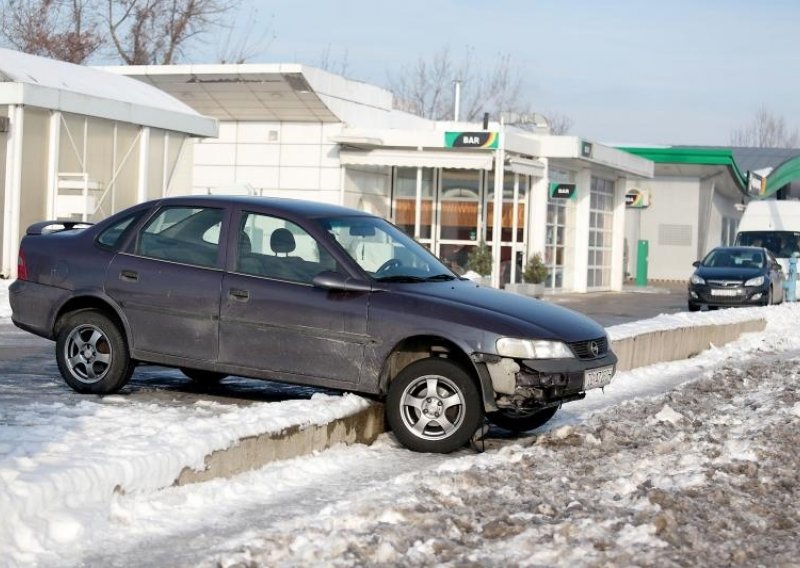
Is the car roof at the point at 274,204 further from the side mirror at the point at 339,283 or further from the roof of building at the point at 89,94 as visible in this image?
the roof of building at the point at 89,94

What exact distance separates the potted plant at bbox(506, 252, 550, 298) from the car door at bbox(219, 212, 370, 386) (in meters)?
23.3

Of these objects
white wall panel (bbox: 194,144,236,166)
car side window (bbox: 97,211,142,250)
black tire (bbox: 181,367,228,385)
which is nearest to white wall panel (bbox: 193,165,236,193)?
white wall panel (bbox: 194,144,236,166)

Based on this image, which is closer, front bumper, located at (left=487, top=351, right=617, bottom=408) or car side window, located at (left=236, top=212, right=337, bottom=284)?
front bumper, located at (left=487, top=351, right=617, bottom=408)

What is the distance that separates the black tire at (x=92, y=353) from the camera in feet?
33.0

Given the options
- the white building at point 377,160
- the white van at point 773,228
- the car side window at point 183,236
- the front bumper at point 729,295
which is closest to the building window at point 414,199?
the white building at point 377,160

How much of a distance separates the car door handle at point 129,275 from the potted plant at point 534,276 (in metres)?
23.2

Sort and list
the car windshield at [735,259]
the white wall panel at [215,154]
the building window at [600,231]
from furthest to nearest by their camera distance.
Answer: the building window at [600,231], the white wall panel at [215,154], the car windshield at [735,259]

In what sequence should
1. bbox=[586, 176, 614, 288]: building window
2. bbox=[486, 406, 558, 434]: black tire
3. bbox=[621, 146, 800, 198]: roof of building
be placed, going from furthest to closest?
bbox=[621, 146, 800, 198]: roof of building, bbox=[586, 176, 614, 288]: building window, bbox=[486, 406, 558, 434]: black tire

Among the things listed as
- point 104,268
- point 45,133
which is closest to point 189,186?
point 45,133

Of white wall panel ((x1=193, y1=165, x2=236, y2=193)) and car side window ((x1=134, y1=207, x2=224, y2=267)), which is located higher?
white wall panel ((x1=193, y1=165, x2=236, y2=193))

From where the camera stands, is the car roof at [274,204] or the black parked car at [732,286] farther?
the black parked car at [732,286]

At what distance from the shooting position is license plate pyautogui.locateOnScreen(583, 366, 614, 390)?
9281 millimetres

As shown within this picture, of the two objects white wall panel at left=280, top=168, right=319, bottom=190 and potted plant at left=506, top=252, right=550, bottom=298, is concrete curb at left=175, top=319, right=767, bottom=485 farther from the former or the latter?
white wall panel at left=280, top=168, right=319, bottom=190

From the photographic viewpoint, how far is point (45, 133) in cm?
2462
